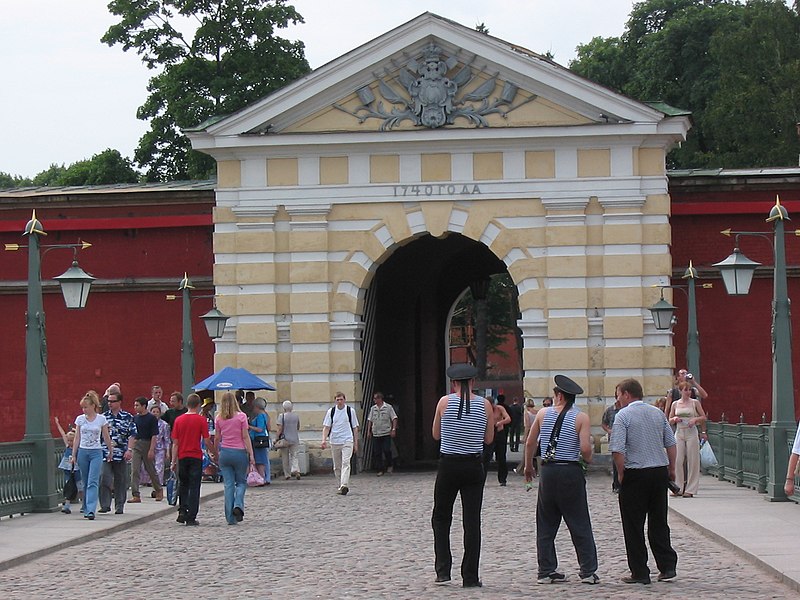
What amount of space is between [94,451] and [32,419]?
1405mm

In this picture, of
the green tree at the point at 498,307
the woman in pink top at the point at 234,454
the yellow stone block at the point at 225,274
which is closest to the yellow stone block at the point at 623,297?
the yellow stone block at the point at 225,274

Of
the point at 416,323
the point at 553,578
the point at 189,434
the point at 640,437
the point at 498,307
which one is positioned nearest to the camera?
the point at 553,578

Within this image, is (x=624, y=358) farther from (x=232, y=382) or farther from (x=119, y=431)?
(x=119, y=431)

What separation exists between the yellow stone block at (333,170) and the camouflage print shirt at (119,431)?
414 inches

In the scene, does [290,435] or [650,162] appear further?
[650,162]

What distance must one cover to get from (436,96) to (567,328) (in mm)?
5039

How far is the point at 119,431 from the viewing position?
21172mm

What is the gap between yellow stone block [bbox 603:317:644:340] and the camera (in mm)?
30422

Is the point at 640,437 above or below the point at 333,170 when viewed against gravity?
below

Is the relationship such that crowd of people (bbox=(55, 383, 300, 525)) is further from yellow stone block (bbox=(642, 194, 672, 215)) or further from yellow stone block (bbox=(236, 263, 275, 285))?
yellow stone block (bbox=(642, 194, 672, 215))

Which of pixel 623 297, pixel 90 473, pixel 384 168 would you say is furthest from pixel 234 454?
pixel 623 297

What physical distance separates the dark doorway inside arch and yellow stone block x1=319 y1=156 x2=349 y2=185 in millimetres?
2512

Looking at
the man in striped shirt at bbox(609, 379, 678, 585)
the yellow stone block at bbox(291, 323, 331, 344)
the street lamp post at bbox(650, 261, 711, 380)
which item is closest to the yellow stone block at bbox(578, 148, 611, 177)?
the street lamp post at bbox(650, 261, 711, 380)

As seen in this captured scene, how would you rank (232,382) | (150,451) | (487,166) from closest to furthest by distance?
(150,451) → (232,382) → (487,166)
